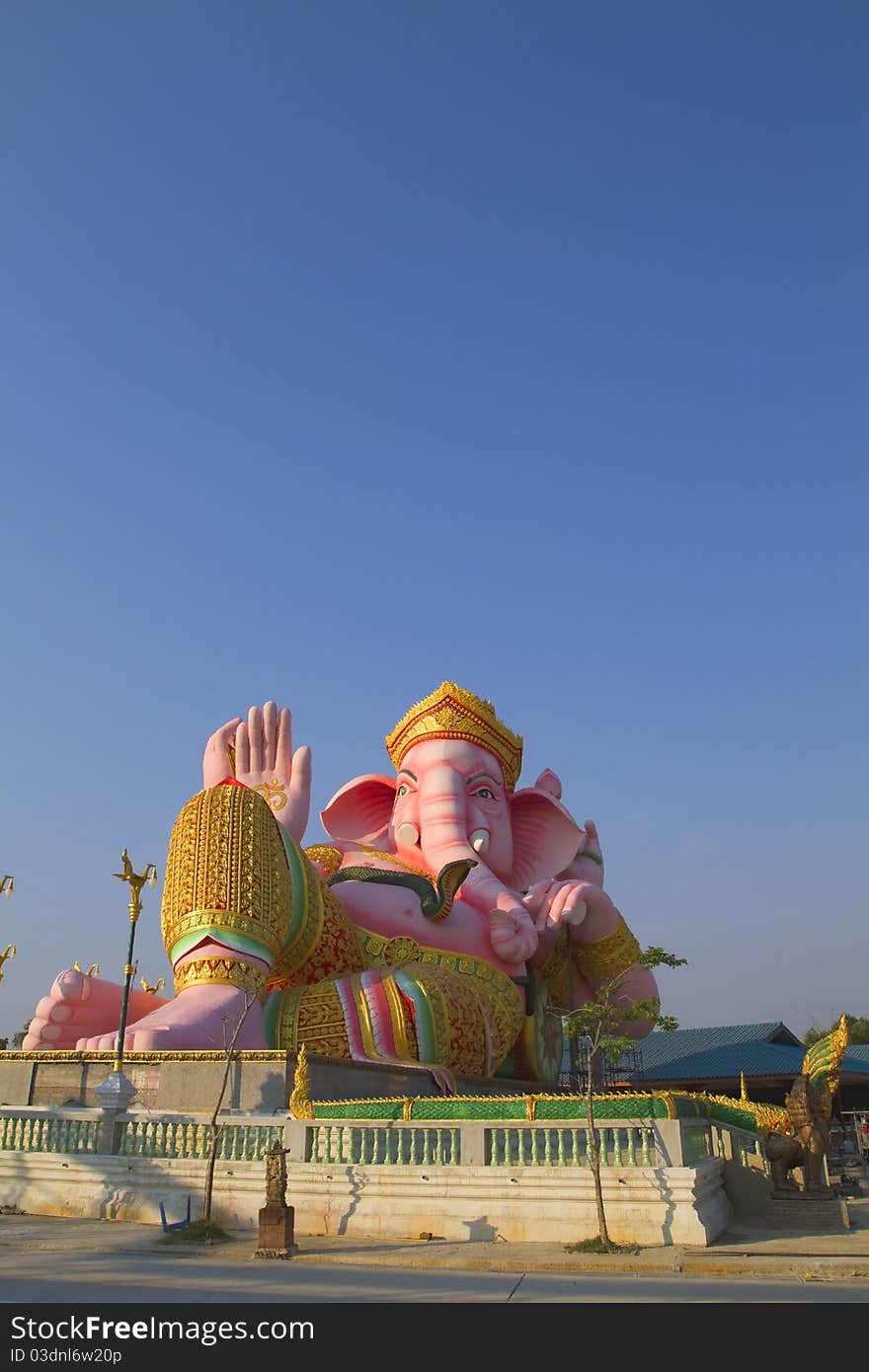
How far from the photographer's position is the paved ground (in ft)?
25.5

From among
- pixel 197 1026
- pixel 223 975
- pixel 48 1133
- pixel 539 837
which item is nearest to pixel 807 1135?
pixel 197 1026

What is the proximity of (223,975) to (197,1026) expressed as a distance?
1053 mm

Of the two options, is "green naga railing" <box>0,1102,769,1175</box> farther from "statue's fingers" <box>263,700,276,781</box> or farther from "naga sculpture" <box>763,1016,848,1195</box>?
"statue's fingers" <box>263,700,276,781</box>

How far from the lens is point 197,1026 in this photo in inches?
528

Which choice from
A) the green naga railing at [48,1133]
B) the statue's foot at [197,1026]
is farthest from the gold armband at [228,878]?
the green naga railing at [48,1133]

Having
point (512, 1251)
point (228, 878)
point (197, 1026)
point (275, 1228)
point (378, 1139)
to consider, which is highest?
point (228, 878)

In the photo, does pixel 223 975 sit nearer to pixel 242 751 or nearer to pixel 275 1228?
pixel 242 751

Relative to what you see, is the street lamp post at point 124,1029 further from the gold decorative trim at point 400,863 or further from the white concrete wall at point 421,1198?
the gold decorative trim at point 400,863

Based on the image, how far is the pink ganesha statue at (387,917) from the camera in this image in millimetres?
14922

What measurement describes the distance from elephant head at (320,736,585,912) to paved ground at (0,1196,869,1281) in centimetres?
919

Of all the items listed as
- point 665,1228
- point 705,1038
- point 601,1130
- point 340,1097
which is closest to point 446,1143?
point 601,1130

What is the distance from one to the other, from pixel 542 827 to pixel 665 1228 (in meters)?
13.6
